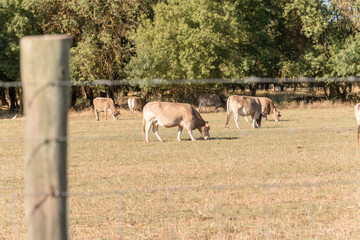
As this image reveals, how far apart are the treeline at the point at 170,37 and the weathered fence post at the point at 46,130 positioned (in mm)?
30686

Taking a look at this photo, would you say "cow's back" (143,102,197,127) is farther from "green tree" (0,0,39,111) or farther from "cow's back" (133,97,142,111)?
"green tree" (0,0,39,111)

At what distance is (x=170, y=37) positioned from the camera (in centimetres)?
3662

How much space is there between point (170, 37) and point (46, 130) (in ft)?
111

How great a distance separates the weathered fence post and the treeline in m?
30.7

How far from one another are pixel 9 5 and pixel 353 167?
29.7 m

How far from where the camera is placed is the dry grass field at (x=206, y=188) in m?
7.30

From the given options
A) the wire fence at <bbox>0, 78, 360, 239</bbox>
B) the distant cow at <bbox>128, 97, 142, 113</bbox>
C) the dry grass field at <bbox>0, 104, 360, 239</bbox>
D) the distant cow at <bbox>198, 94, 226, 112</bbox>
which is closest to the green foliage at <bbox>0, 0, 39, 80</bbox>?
the distant cow at <bbox>128, 97, 142, 113</bbox>

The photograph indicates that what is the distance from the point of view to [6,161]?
568 inches

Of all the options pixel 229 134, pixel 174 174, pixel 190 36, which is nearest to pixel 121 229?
pixel 174 174

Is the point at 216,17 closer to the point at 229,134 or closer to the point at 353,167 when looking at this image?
the point at 229,134

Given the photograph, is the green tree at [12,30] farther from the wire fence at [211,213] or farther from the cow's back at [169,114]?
the wire fence at [211,213]

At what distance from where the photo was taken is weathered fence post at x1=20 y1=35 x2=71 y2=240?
3137 mm

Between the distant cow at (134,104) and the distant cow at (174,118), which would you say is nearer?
the distant cow at (174,118)

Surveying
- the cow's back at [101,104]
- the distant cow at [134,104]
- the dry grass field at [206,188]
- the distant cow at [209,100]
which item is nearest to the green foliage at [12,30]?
the distant cow at [134,104]
